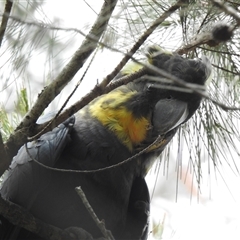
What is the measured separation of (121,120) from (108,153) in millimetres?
133

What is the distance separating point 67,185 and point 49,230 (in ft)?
0.92

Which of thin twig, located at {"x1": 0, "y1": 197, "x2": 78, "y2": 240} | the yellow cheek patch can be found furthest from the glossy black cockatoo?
thin twig, located at {"x1": 0, "y1": 197, "x2": 78, "y2": 240}

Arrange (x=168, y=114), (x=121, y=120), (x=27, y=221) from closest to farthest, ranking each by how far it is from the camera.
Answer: (x=27, y=221), (x=168, y=114), (x=121, y=120)

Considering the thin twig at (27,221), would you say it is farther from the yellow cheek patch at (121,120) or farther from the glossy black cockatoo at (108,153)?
the yellow cheek patch at (121,120)

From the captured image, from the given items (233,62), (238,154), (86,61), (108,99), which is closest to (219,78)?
(233,62)

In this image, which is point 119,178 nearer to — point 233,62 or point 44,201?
point 44,201

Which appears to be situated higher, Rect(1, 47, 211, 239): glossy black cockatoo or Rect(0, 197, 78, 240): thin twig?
Rect(1, 47, 211, 239): glossy black cockatoo

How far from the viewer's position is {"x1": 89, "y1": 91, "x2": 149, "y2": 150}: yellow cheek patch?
1953 millimetres

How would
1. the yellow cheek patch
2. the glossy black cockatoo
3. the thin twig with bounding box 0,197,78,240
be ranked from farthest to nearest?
1. the yellow cheek patch
2. the glossy black cockatoo
3. the thin twig with bounding box 0,197,78,240

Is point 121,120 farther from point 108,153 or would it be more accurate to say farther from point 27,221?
point 27,221

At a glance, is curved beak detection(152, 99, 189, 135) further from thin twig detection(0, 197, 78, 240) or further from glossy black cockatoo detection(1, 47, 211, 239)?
thin twig detection(0, 197, 78, 240)

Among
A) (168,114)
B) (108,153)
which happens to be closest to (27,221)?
(108,153)

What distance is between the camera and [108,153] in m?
1.95

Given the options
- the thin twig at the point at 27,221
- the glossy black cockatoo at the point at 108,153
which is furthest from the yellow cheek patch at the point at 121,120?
the thin twig at the point at 27,221
